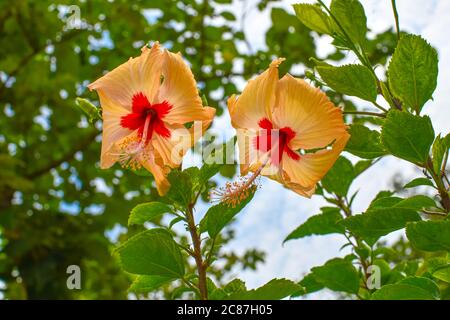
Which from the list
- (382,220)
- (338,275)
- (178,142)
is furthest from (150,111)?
(338,275)

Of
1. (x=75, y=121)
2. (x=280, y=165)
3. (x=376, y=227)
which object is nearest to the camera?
(x=376, y=227)

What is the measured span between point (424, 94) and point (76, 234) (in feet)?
10.3

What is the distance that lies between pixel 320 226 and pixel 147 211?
0.52 metres

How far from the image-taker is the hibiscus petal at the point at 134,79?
41.8 inches

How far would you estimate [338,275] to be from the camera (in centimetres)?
136

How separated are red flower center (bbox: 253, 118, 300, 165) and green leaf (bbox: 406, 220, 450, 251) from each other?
0.86 feet

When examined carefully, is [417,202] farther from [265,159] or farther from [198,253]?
[198,253]

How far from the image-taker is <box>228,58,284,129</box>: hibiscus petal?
99 cm

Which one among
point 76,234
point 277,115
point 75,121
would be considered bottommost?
point 277,115

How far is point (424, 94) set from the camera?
103 centimetres
